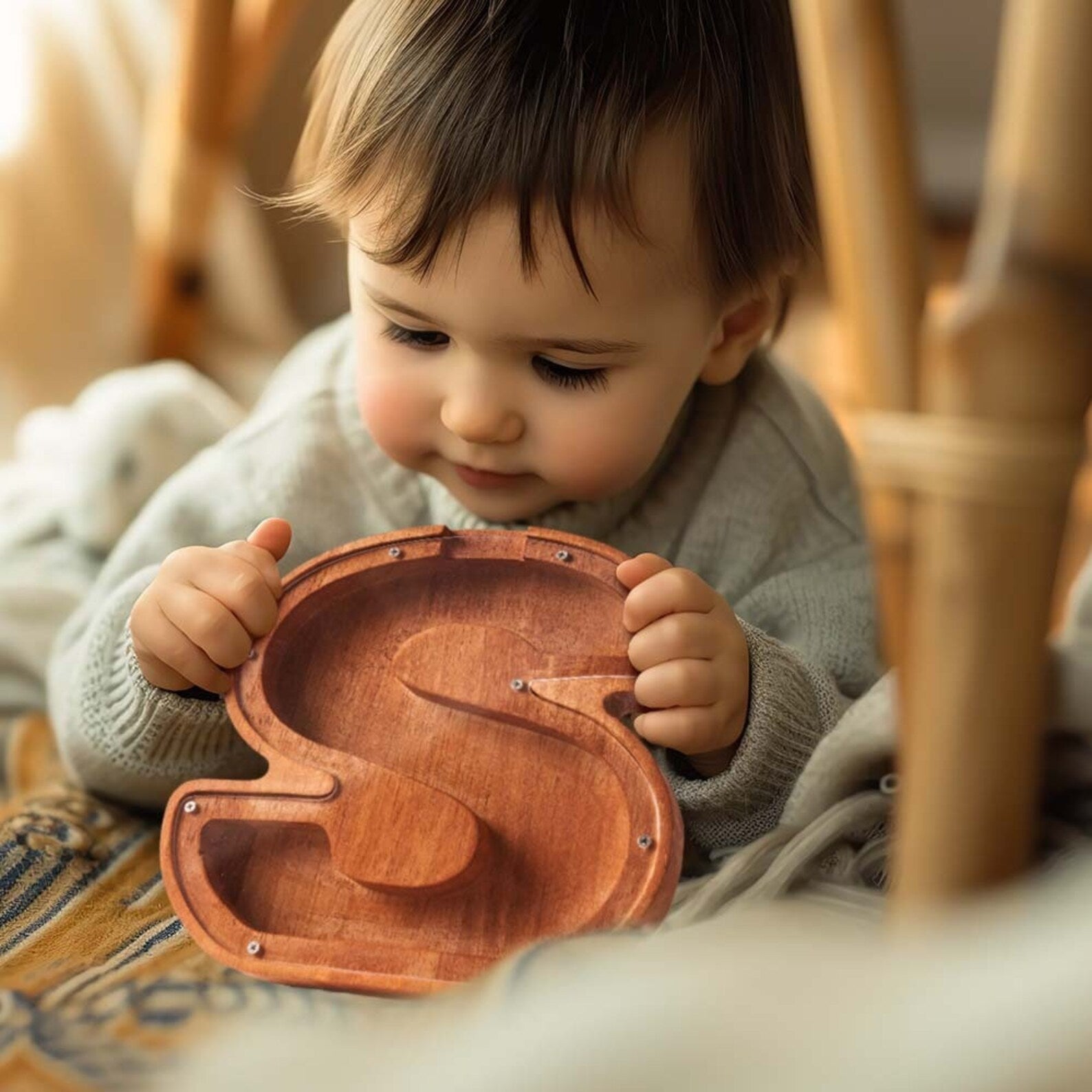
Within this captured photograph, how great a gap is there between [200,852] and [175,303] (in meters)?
0.88

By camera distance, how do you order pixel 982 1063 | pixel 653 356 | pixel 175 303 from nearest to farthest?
1. pixel 982 1063
2. pixel 653 356
3. pixel 175 303

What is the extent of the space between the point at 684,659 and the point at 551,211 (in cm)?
22

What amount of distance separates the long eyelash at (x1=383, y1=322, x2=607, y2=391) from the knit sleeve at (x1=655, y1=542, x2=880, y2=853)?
15 cm

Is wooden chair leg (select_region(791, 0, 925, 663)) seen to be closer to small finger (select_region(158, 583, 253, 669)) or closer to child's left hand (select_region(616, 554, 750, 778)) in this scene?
child's left hand (select_region(616, 554, 750, 778))

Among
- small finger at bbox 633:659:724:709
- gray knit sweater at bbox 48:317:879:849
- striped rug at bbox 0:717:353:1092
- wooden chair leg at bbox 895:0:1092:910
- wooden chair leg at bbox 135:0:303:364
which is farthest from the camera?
wooden chair leg at bbox 135:0:303:364

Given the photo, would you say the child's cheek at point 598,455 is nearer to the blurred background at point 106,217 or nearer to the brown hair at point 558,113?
the brown hair at point 558,113

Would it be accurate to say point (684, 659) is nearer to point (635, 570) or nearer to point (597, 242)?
point (635, 570)

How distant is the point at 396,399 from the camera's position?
0.76 metres

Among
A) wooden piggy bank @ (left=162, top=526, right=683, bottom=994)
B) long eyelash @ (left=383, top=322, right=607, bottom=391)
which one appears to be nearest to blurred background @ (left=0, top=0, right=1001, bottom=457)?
long eyelash @ (left=383, top=322, right=607, bottom=391)

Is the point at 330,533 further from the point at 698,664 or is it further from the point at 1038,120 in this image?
the point at 1038,120

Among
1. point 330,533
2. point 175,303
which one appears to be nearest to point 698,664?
point 330,533

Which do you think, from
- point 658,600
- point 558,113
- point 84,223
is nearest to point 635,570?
point 658,600

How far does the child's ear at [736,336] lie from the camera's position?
82cm

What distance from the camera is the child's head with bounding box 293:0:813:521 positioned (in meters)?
0.69
